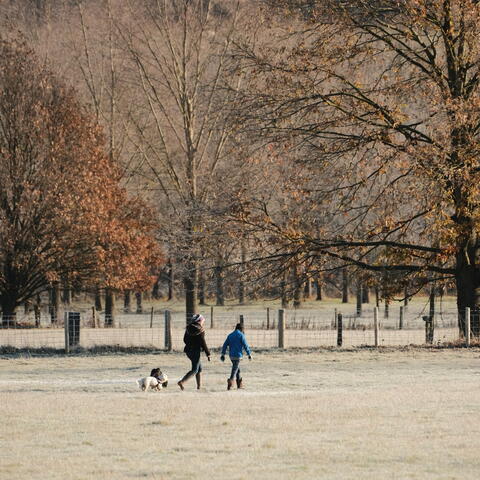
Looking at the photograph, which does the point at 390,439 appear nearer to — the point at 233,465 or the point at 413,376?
the point at 233,465

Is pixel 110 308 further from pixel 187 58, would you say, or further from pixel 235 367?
pixel 235 367

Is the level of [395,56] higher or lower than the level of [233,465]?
higher

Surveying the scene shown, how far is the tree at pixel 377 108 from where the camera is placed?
2953cm

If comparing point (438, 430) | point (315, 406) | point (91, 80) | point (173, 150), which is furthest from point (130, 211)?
point (438, 430)

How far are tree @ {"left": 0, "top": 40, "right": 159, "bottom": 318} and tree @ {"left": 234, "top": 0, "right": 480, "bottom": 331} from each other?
14259 millimetres

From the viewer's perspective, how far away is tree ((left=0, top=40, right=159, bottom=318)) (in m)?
42.3

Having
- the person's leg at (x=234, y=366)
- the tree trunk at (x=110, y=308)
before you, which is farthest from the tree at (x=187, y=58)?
the person's leg at (x=234, y=366)

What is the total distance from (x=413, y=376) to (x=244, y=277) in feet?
29.1

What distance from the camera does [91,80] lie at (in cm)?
4903

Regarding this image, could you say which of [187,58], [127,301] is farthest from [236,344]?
[127,301]

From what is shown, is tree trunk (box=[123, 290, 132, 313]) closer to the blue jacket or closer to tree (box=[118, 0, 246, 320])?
tree (box=[118, 0, 246, 320])

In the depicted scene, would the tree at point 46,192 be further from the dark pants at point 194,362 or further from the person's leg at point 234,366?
the person's leg at point 234,366

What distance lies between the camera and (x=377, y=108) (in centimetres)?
3052

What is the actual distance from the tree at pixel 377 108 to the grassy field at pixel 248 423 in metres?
5.66
